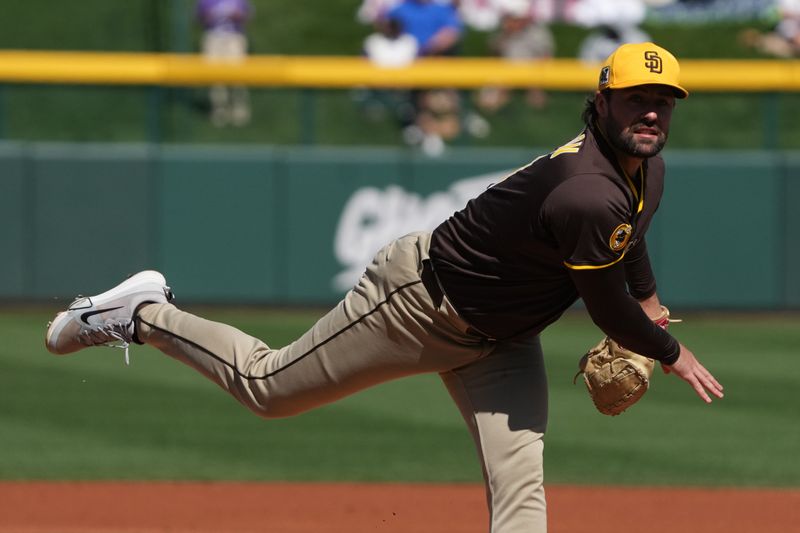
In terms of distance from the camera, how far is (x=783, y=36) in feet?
57.0

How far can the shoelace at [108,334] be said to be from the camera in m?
5.14

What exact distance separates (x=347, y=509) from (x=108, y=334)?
183cm

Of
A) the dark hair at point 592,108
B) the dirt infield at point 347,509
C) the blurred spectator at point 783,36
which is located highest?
the blurred spectator at point 783,36

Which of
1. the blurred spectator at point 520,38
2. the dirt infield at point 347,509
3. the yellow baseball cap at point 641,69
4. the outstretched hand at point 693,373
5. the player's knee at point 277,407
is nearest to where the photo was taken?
the yellow baseball cap at point 641,69

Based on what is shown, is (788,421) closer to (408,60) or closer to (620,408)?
(620,408)

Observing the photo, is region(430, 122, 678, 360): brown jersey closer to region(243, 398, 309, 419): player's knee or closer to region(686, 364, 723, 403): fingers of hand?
region(686, 364, 723, 403): fingers of hand

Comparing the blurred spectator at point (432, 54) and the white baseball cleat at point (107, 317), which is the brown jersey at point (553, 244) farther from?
the blurred spectator at point (432, 54)

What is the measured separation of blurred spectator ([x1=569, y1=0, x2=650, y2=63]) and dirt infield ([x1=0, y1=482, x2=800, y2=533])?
886 cm

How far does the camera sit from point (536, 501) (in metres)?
4.48

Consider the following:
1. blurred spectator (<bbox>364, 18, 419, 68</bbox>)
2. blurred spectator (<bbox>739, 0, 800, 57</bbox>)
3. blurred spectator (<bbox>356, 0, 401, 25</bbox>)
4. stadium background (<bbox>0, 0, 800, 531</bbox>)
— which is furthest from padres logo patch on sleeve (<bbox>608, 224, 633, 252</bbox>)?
blurred spectator (<bbox>739, 0, 800, 57</bbox>)

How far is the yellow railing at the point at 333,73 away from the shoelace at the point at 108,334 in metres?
8.10

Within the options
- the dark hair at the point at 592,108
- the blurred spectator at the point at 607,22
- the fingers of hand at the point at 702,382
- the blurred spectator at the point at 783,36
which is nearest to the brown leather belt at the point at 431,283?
the dark hair at the point at 592,108

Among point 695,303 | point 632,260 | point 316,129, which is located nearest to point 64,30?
point 316,129

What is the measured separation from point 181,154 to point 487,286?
30.0 feet
